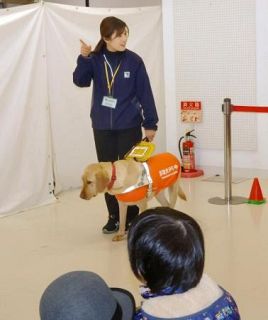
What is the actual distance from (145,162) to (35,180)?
141cm

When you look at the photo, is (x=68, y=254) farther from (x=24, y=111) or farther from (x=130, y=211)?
(x=24, y=111)

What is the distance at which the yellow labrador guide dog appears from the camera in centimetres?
322

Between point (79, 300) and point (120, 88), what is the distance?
2.41 meters

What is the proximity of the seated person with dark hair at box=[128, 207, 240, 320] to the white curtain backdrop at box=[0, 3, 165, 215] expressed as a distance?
3.09 metres

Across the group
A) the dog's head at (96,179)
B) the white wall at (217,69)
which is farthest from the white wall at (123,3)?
the dog's head at (96,179)

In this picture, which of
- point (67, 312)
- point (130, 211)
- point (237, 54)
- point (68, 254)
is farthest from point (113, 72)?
point (67, 312)

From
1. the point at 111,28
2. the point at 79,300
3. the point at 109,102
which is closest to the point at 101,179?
the point at 109,102

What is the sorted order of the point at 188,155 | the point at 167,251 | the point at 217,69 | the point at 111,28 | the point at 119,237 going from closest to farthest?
the point at 167,251
the point at 111,28
the point at 119,237
the point at 217,69
the point at 188,155

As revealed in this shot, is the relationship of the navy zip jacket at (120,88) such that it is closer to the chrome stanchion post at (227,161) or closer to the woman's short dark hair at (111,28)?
the woman's short dark hair at (111,28)

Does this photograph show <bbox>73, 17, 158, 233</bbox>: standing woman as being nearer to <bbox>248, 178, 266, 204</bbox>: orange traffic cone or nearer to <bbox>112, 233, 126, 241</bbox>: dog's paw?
<bbox>112, 233, 126, 241</bbox>: dog's paw

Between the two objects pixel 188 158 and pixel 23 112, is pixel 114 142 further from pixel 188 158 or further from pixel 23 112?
pixel 188 158

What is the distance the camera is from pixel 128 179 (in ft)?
10.7

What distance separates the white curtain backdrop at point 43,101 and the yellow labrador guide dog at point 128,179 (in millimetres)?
1153

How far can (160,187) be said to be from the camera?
3393 mm
